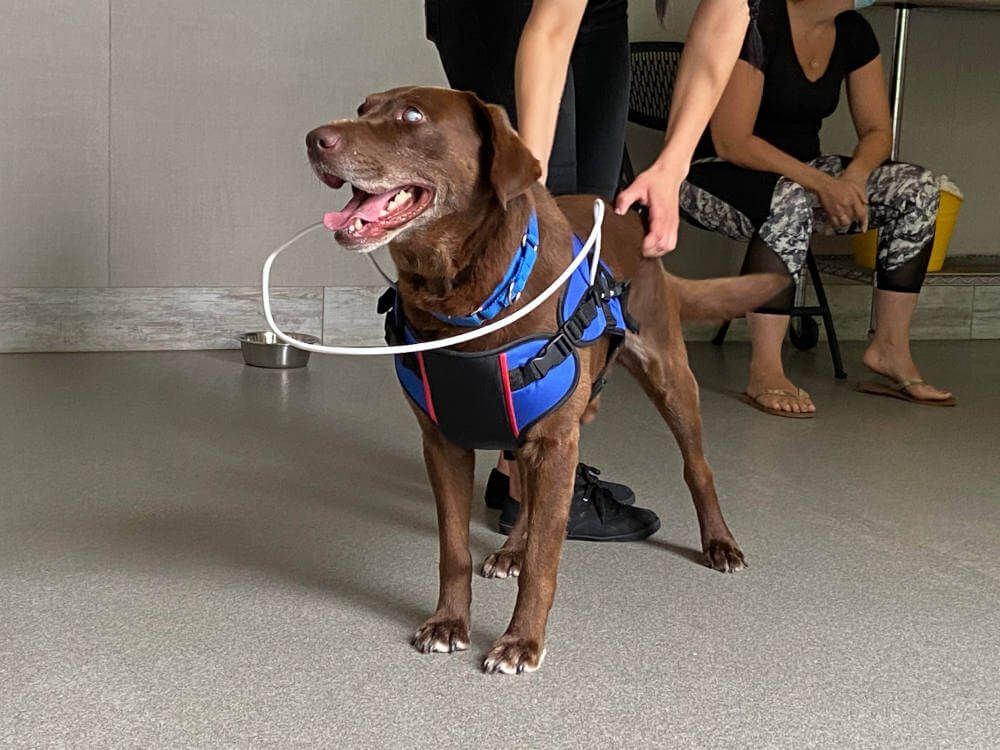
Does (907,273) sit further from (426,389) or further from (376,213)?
(376,213)

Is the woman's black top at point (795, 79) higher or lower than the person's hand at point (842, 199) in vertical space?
higher

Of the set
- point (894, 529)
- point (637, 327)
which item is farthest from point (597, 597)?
point (894, 529)

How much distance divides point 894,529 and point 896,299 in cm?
141

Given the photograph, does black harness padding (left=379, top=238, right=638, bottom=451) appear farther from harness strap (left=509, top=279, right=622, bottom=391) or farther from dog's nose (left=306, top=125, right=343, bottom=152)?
dog's nose (left=306, top=125, right=343, bottom=152)

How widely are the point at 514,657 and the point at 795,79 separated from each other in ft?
8.31

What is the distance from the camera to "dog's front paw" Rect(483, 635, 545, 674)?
1.74 meters

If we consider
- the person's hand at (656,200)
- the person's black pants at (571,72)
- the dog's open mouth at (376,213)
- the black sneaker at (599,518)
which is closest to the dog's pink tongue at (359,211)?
the dog's open mouth at (376,213)

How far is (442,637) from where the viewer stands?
1.81 m

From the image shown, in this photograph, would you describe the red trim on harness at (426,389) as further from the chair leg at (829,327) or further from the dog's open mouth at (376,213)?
the chair leg at (829,327)

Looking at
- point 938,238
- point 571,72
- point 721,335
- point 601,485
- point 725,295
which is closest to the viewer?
point 725,295

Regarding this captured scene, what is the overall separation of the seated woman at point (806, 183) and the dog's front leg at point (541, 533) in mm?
1871

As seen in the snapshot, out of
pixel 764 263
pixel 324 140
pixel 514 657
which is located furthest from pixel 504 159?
pixel 764 263

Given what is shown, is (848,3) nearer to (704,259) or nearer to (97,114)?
(704,259)

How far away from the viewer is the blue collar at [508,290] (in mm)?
1683
